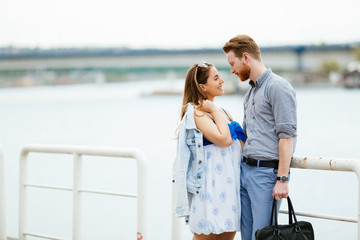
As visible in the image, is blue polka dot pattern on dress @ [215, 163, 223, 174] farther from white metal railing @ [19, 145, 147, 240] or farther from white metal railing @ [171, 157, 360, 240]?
white metal railing @ [19, 145, 147, 240]

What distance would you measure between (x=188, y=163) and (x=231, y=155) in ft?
0.93

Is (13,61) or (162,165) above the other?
(13,61)

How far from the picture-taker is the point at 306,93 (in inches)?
2448

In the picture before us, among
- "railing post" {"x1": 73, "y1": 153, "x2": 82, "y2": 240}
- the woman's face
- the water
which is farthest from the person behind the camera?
the water

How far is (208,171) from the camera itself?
3137 millimetres

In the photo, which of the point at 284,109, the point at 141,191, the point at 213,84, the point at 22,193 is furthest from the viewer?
the point at 22,193

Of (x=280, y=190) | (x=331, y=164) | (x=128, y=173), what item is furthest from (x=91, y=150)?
(x=128, y=173)

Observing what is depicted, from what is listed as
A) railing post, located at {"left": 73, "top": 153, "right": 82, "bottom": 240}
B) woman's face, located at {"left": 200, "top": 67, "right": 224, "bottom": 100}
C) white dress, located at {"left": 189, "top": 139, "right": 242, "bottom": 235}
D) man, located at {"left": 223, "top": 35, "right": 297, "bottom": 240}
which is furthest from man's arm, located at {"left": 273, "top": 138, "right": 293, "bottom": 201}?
railing post, located at {"left": 73, "top": 153, "right": 82, "bottom": 240}

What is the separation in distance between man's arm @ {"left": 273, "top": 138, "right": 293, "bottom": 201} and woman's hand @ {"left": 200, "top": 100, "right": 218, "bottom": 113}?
A: 0.50 m

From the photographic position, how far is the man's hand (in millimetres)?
2873

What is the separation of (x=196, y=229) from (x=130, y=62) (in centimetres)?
4223

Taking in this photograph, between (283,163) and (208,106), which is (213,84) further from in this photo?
(283,163)

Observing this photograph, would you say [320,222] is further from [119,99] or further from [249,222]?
[119,99]

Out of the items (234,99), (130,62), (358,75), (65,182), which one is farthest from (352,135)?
(358,75)
